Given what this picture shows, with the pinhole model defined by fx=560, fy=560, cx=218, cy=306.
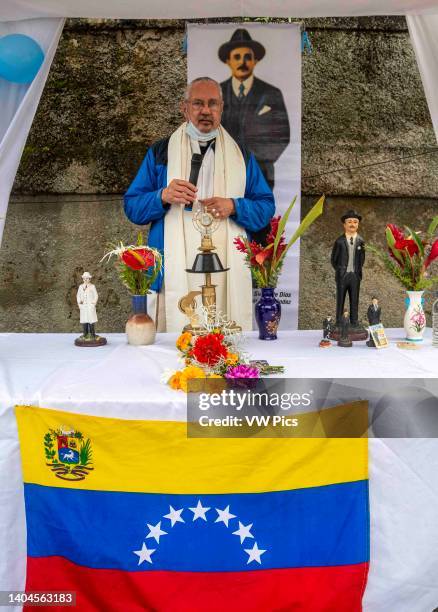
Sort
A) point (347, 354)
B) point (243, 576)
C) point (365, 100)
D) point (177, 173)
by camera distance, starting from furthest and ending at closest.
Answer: point (365, 100)
point (177, 173)
point (347, 354)
point (243, 576)

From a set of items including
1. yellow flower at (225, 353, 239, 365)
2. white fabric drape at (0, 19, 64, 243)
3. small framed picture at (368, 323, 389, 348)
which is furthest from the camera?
white fabric drape at (0, 19, 64, 243)

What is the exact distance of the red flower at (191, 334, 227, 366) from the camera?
1977 mm

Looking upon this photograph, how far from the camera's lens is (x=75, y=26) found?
159 inches

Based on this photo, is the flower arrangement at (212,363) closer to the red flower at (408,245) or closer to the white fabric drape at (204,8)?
the red flower at (408,245)

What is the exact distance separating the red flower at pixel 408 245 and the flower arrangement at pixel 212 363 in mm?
858

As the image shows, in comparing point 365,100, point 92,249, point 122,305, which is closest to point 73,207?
point 92,249

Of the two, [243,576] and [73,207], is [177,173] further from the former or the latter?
[243,576]

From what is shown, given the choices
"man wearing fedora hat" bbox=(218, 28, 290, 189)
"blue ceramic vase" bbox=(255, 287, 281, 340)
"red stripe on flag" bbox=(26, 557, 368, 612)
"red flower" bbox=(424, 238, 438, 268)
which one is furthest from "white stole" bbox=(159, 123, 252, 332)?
"red stripe on flag" bbox=(26, 557, 368, 612)

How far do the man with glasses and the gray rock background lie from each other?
71 centimetres

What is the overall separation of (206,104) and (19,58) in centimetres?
112

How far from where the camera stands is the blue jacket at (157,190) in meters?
3.39

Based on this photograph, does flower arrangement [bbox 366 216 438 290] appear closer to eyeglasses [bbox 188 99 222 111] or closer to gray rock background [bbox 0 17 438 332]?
eyeglasses [bbox 188 99 222 111]

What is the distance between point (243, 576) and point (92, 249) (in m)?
2.96

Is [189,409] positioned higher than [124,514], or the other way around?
[189,409]
